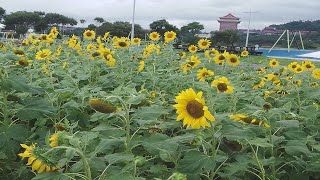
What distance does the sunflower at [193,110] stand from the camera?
4.48 feet

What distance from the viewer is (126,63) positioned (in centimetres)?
346

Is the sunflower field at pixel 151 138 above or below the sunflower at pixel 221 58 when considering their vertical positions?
below

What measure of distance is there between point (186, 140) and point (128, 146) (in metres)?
0.19

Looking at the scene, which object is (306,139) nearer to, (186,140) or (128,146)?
(186,140)

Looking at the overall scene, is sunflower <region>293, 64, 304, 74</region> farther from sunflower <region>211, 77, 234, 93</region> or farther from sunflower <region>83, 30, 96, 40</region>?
sunflower <region>83, 30, 96, 40</region>

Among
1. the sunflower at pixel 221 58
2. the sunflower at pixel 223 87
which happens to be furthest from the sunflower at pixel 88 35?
the sunflower at pixel 223 87

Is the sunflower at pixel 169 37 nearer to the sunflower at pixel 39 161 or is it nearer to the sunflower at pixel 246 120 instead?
the sunflower at pixel 246 120

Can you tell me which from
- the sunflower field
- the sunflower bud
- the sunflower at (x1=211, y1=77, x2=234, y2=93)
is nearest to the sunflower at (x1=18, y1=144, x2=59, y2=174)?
the sunflower field

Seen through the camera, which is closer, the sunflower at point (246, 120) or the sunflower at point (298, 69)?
the sunflower at point (246, 120)

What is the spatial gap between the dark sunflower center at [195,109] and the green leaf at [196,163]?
0.13m

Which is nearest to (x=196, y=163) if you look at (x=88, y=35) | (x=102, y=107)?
(x=102, y=107)

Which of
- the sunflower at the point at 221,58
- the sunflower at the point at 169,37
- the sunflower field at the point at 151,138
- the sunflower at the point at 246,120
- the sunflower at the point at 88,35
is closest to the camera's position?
the sunflower field at the point at 151,138

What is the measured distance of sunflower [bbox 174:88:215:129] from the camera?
4.48 feet

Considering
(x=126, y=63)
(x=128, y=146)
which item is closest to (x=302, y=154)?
(x=128, y=146)
